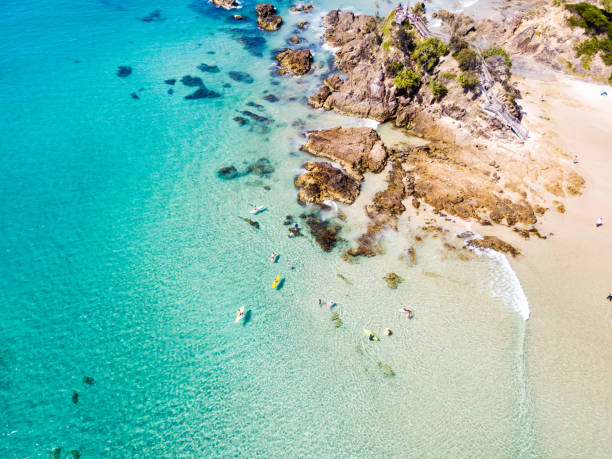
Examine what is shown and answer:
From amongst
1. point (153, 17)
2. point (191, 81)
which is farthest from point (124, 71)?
point (153, 17)

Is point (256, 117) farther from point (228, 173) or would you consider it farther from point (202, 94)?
point (228, 173)

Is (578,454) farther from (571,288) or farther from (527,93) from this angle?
(527,93)

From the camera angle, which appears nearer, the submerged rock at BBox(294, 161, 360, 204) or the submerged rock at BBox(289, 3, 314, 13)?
the submerged rock at BBox(294, 161, 360, 204)

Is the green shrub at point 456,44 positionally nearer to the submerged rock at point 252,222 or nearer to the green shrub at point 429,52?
the green shrub at point 429,52

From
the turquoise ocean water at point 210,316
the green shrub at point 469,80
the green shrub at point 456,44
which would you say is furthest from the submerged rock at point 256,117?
the green shrub at point 456,44

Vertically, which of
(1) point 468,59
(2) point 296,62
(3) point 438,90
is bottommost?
(2) point 296,62

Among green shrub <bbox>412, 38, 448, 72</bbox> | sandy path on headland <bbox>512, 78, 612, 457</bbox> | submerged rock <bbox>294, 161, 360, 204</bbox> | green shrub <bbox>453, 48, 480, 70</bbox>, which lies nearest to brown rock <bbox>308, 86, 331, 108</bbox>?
green shrub <bbox>412, 38, 448, 72</bbox>

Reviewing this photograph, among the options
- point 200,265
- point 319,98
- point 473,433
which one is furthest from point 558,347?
point 319,98

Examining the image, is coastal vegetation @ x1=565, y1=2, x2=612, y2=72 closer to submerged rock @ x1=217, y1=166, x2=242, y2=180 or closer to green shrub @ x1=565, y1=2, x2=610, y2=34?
green shrub @ x1=565, y1=2, x2=610, y2=34
